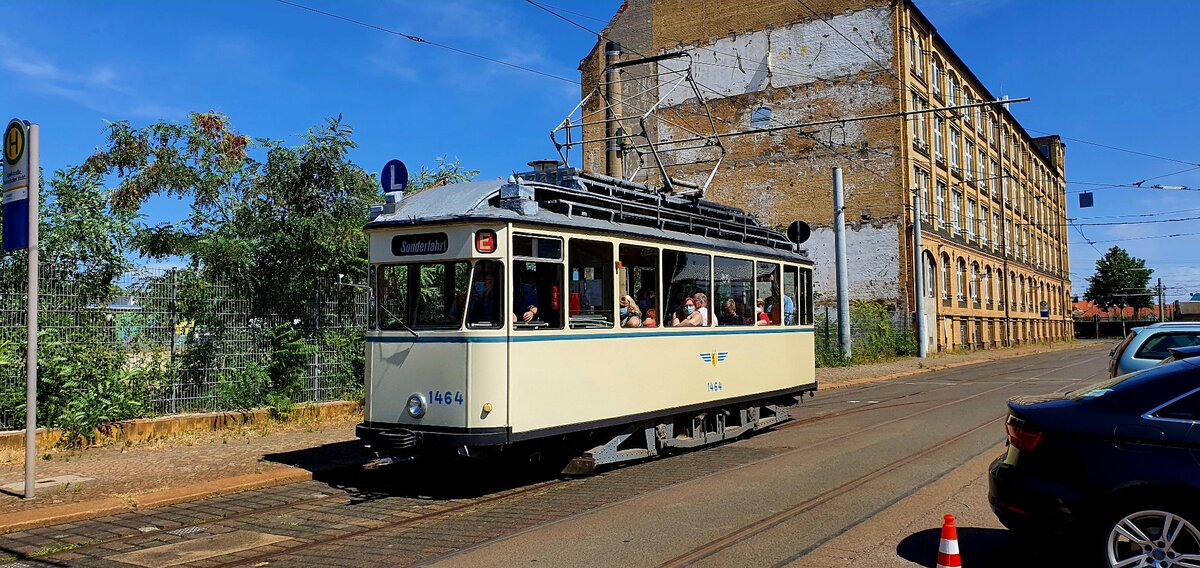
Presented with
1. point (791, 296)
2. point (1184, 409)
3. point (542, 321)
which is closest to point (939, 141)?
point (791, 296)

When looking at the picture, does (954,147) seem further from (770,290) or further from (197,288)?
(197,288)

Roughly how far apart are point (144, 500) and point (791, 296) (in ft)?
29.7

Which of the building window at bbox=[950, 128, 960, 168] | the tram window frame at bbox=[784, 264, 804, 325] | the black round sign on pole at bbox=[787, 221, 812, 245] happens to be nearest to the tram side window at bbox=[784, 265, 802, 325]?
the tram window frame at bbox=[784, 264, 804, 325]

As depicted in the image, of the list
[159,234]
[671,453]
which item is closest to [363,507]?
[671,453]

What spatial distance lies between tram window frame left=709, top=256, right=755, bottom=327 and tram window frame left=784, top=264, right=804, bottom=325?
1115 mm

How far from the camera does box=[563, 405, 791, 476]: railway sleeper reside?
32.3 feet

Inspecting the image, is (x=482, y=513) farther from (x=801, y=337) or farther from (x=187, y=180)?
(x=187, y=180)

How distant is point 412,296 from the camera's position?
30.5 feet

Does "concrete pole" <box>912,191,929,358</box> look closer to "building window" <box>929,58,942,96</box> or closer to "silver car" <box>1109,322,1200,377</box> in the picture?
"building window" <box>929,58,942,96</box>

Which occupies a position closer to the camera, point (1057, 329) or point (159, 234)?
point (159, 234)

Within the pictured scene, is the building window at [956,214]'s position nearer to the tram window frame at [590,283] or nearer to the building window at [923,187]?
the building window at [923,187]

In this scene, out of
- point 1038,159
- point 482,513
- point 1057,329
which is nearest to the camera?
point 482,513

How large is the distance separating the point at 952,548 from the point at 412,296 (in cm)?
586

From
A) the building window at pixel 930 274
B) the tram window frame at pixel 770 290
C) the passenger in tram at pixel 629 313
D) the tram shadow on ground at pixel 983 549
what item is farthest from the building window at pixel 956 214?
the tram shadow on ground at pixel 983 549
